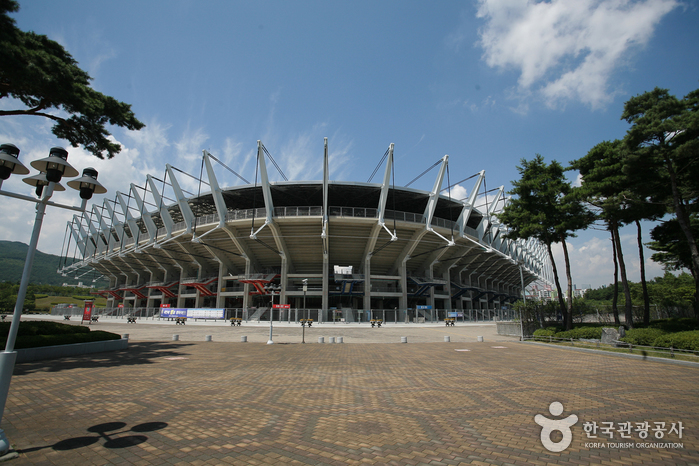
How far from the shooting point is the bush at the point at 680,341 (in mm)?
12391

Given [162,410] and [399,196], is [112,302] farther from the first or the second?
[162,410]

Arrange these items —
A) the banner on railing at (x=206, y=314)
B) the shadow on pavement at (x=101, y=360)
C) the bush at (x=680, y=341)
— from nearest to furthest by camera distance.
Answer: the shadow on pavement at (x=101, y=360) < the bush at (x=680, y=341) < the banner on railing at (x=206, y=314)

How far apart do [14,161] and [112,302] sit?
9090 cm

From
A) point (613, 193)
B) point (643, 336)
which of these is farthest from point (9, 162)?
point (613, 193)

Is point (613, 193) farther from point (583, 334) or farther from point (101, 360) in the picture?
point (101, 360)

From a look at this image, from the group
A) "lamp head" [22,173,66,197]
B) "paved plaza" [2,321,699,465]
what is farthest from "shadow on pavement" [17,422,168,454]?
"lamp head" [22,173,66,197]

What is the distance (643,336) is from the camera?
47.3 feet

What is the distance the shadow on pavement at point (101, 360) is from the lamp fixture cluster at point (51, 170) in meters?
7.22

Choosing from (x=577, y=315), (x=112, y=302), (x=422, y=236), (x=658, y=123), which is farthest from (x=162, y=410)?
(x=112, y=302)

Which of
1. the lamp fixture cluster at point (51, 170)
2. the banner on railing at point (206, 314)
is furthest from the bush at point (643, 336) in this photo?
the banner on railing at point (206, 314)

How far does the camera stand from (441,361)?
40.5 ft

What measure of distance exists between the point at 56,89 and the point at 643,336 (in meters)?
27.5

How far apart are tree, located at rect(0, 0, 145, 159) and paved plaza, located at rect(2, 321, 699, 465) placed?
10.3 metres

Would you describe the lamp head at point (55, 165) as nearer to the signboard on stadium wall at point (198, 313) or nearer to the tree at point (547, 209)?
the tree at point (547, 209)
